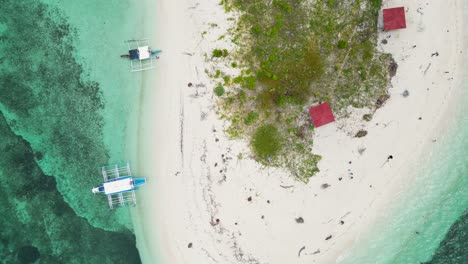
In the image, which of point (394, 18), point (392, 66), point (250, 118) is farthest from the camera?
point (392, 66)

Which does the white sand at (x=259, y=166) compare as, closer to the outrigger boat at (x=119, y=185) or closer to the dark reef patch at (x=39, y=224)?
the outrigger boat at (x=119, y=185)

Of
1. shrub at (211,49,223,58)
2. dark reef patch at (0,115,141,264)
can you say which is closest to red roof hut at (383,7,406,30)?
shrub at (211,49,223,58)

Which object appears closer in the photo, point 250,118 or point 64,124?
point 250,118

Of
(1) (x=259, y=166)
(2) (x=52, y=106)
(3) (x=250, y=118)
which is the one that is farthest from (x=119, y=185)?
(3) (x=250, y=118)

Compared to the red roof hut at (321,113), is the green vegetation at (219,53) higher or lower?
higher

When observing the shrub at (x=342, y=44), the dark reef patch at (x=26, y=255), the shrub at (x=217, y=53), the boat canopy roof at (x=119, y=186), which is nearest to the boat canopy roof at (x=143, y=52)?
the shrub at (x=217, y=53)

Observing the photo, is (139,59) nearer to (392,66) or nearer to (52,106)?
(52,106)
